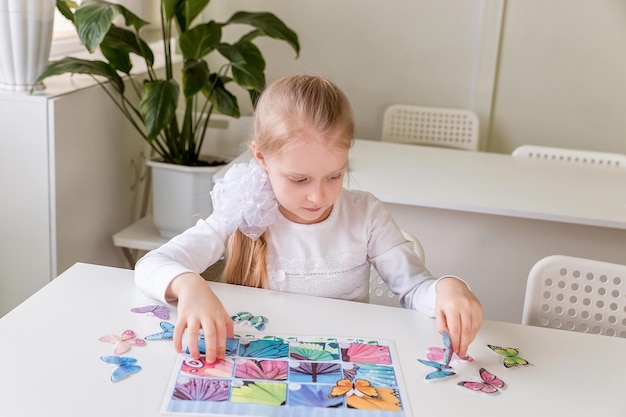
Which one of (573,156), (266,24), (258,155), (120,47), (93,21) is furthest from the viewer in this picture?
(573,156)

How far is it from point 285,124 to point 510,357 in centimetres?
57

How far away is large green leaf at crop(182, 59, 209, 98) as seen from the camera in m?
2.54

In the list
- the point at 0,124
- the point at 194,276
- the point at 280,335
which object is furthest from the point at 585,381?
the point at 0,124

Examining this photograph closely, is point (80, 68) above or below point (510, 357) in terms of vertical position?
above

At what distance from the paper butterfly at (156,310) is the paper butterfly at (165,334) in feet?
0.11

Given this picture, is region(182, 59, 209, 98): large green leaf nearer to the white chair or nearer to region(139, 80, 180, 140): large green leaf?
region(139, 80, 180, 140): large green leaf

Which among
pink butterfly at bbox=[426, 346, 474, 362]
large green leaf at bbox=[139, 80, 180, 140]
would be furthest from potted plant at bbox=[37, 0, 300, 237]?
pink butterfly at bbox=[426, 346, 474, 362]

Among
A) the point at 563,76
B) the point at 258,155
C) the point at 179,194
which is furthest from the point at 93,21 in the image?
the point at 563,76

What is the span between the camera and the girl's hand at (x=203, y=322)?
1.20 metres

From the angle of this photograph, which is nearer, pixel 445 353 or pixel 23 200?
pixel 445 353

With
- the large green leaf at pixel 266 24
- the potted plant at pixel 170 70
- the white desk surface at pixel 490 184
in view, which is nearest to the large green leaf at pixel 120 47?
the potted plant at pixel 170 70

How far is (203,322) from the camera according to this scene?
3.98 ft

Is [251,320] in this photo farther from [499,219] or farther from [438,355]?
[499,219]

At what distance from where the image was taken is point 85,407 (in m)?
1.06
